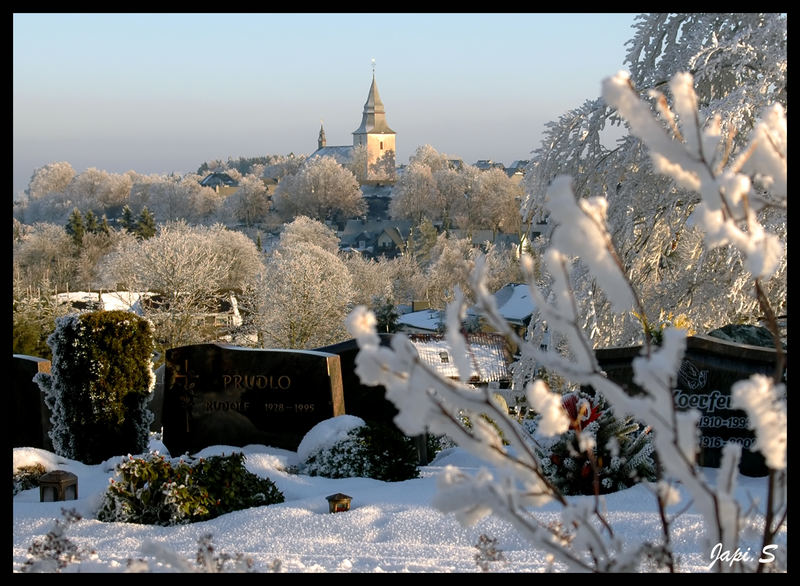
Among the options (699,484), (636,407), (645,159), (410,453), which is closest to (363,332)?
(636,407)

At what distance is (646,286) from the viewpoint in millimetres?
12141

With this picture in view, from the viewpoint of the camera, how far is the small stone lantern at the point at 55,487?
7570 millimetres

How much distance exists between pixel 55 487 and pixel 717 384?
227 inches

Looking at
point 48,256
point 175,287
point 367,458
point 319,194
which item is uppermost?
point 319,194

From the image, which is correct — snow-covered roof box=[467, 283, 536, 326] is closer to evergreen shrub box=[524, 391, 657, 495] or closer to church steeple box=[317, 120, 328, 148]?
evergreen shrub box=[524, 391, 657, 495]

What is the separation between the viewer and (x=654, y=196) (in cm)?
1130

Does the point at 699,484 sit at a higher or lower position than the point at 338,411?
higher

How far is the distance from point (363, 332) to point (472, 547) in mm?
3797

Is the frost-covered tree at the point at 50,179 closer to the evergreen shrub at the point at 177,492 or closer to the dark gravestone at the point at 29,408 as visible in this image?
the dark gravestone at the point at 29,408

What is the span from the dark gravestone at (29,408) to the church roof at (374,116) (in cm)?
15207

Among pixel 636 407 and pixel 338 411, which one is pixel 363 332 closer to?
pixel 636 407

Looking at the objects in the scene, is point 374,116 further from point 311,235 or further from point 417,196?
point 311,235

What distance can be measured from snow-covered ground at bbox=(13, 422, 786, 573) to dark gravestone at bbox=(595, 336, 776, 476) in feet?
1.09

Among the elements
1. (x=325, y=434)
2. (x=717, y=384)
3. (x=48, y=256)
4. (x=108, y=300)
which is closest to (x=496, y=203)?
(x=48, y=256)
